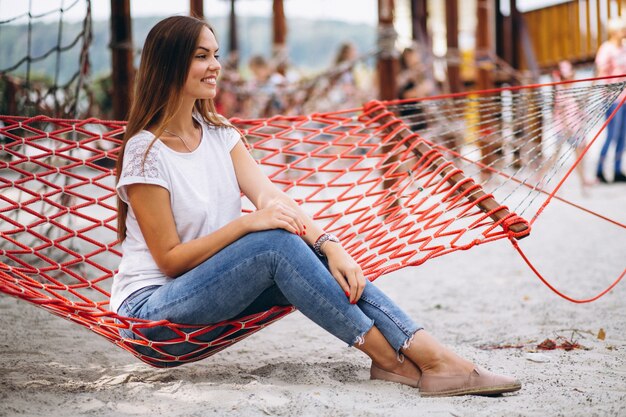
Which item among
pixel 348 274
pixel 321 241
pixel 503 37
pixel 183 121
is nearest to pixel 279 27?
pixel 503 37

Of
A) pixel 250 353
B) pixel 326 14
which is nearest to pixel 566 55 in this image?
pixel 326 14

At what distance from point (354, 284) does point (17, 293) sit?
2.14 ft

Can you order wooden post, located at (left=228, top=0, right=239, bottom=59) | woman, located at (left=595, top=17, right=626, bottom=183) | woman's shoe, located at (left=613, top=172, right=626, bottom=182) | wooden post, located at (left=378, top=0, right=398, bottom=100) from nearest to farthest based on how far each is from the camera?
1. wooden post, located at (left=378, top=0, right=398, bottom=100)
2. woman, located at (left=595, top=17, right=626, bottom=183)
3. woman's shoe, located at (left=613, top=172, right=626, bottom=182)
4. wooden post, located at (left=228, top=0, right=239, bottom=59)

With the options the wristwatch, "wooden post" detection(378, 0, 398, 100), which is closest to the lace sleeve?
the wristwatch

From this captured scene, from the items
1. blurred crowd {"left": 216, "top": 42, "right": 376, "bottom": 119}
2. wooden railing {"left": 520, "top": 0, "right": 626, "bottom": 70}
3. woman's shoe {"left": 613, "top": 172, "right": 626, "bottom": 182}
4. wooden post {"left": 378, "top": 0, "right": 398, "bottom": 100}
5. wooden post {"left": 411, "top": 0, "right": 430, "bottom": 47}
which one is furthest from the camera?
wooden post {"left": 411, "top": 0, "right": 430, "bottom": 47}

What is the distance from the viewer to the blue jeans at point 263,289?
152 centimetres

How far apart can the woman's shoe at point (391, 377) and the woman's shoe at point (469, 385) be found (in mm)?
→ 41

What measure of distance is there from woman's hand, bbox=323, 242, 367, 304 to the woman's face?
46 cm

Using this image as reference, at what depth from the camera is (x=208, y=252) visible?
5.12 ft

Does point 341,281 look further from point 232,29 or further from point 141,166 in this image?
point 232,29

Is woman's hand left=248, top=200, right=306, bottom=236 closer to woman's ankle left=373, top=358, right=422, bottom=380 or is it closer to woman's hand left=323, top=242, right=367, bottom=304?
woman's hand left=323, top=242, right=367, bottom=304

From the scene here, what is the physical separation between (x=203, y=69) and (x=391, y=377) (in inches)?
30.2

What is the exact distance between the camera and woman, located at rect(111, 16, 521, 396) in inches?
60.3

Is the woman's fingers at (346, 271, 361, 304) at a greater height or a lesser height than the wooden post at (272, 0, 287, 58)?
lesser
